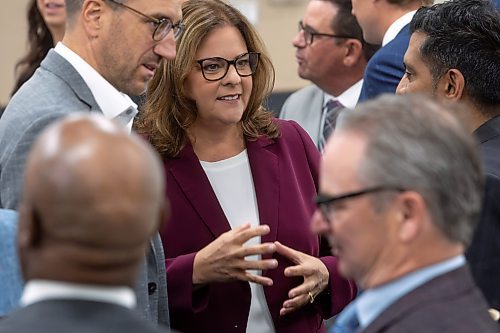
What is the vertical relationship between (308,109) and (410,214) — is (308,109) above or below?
below

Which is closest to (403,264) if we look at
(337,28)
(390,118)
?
(390,118)

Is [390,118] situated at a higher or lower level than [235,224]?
higher

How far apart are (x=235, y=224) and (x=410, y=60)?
651 millimetres

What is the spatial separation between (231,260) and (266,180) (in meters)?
0.32

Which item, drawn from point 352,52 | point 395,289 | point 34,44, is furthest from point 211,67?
point 34,44

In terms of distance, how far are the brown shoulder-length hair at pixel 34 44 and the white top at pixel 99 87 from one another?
206 cm

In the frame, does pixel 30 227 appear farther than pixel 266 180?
No

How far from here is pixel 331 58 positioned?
467cm

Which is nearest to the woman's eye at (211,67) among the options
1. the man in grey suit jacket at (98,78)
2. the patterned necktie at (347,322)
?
the man in grey suit jacket at (98,78)

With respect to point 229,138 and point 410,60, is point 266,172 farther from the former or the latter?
point 410,60

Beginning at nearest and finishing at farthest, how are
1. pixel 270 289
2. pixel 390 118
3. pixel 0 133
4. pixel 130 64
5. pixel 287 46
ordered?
pixel 390 118 < pixel 0 133 < pixel 130 64 < pixel 270 289 < pixel 287 46

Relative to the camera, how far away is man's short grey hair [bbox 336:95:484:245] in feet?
5.66

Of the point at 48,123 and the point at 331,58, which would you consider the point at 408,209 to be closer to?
the point at 48,123

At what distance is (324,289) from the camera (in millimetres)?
2967
